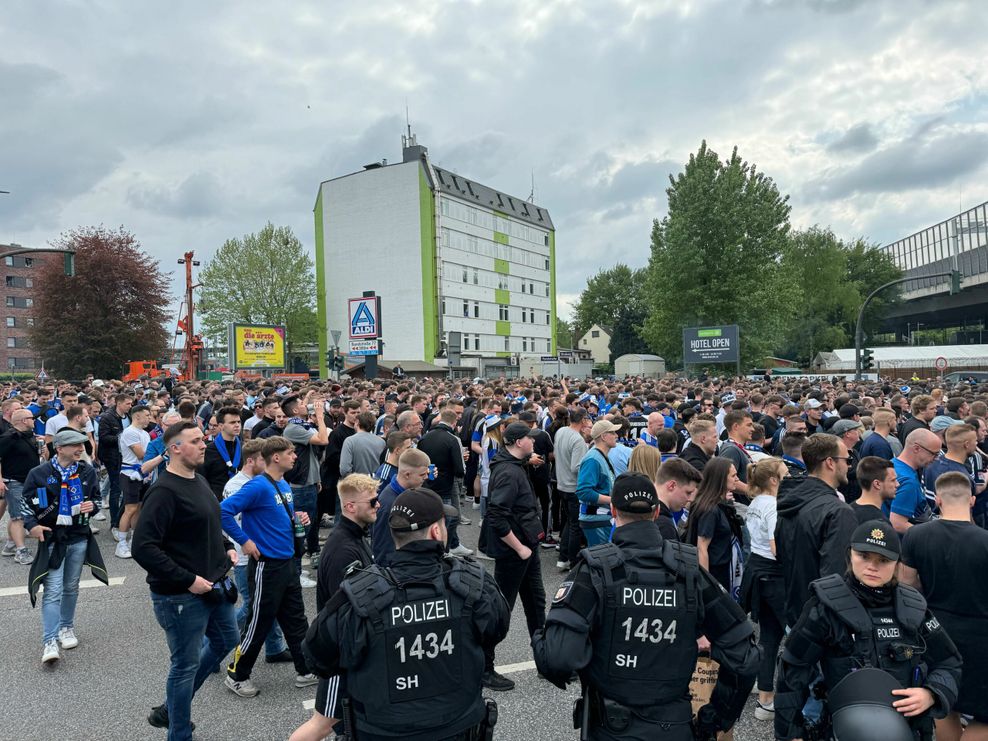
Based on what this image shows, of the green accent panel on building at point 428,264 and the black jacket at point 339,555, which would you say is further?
the green accent panel on building at point 428,264

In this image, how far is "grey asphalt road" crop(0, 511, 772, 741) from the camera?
14.0 ft

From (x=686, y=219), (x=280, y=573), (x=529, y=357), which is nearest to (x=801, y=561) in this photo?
(x=280, y=573)

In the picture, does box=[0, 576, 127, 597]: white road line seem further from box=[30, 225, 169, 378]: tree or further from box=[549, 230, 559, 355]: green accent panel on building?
box=[549, 230, 559, 355]: green accent panel on building

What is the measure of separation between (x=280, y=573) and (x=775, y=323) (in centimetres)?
4297

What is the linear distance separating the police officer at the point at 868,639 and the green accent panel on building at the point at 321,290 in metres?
56.7

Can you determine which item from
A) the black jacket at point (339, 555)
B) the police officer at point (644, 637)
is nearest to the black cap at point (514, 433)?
the black jacket at point (339, 555)

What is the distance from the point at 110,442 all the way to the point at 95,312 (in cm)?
3390

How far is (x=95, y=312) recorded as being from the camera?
38500 millimetres

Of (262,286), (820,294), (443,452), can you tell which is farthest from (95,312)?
(820,294)

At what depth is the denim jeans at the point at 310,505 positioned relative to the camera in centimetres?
771

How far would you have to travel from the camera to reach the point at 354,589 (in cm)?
268

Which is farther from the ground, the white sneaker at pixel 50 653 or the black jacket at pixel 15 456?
the black jacket at pixel 15 456

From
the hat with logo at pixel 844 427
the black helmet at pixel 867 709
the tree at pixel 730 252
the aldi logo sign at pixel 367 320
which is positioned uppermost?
the tree at pixel 730 252

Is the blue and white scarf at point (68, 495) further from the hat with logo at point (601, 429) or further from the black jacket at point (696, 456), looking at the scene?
the black jacket at point (696, 456)
